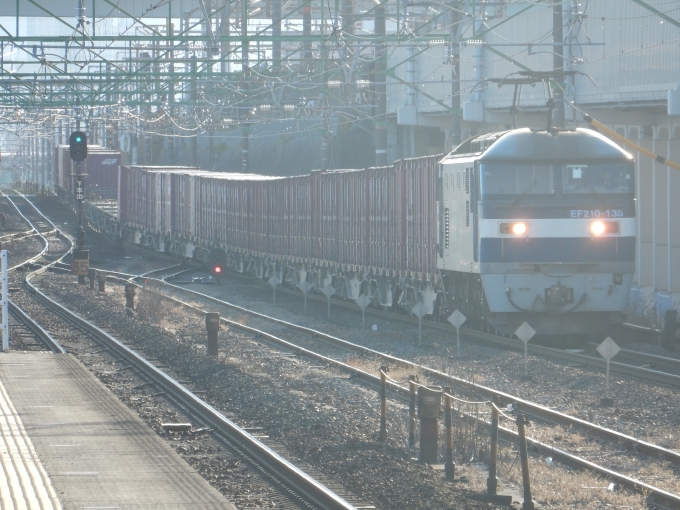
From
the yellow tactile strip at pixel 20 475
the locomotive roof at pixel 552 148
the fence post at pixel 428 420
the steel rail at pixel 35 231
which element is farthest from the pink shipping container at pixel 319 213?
the yellow tactile strip at pixel 20 475

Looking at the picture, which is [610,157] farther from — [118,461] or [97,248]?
[97,248]

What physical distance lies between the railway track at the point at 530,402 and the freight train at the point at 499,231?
990mm

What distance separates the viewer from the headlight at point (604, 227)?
16.7 metres

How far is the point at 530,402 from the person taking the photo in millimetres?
12734

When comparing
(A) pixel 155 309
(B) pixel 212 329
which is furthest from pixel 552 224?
(A) pixel 155 309

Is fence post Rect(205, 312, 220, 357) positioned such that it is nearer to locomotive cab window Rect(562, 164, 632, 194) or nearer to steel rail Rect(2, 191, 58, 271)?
locomotive cab window Rect(562, 164, 632, 194)

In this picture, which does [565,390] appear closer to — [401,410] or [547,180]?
[401,410]

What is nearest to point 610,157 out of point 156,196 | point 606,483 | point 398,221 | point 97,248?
point 398,221

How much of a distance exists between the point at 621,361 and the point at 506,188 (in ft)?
10.3

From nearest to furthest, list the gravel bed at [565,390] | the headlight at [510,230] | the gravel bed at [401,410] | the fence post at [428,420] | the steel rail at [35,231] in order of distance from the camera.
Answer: the gravel bed at [401,410]
the fence post at [428,420]
the gravel bed at [565,390]
the headlight at [510,230]
the steel rail at [35,231]

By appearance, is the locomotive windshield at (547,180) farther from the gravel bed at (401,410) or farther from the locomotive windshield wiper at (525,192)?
the gravel bed at (401,410)

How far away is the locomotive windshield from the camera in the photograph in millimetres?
16703

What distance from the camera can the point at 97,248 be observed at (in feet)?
159

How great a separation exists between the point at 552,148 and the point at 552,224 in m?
1.20
